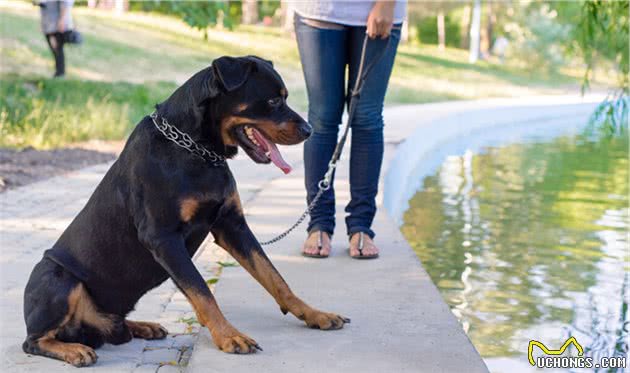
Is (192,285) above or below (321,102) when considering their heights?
below

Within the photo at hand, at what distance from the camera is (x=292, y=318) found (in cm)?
425

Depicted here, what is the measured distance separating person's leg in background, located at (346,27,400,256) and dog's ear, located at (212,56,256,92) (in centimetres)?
147

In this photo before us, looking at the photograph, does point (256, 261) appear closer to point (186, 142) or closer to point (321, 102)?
point (186, 142)

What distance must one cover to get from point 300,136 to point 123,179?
2.37ft

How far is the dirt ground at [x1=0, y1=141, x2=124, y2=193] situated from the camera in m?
9.24

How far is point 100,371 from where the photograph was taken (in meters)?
3.71

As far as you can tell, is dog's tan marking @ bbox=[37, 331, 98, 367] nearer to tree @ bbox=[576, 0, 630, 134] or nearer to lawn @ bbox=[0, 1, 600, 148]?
tree @ bbox=[576, 0, 630, 134]

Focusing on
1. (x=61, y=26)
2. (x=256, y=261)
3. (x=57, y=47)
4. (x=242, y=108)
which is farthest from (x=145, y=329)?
(x=57, y=47)

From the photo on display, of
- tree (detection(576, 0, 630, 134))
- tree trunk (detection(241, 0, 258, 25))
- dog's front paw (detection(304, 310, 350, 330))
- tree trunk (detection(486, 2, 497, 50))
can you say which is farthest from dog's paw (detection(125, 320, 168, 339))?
tree trunk (detection(486, 2, 497, 50))

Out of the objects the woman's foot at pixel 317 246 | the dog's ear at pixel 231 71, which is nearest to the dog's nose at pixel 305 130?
the dog's ear at pixel 231 71

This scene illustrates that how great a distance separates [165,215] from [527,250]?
13.5 ft

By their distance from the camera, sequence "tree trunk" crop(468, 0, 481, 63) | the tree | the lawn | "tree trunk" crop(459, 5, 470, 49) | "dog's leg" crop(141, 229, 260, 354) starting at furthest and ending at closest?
"tree trunk" crop(459, 5, 470, 49), "tree trunk" crop(468, 0, 481, 63), the lawn, the tree, "dog's leg" crop(141, 229, 260, 354)

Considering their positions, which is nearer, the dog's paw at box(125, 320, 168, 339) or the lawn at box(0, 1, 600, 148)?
the dog's paw at box(125, 320, 168, 339)

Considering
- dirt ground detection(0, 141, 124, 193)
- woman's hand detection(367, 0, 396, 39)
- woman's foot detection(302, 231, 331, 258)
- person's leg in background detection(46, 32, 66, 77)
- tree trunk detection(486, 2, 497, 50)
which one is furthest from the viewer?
tree trunk detection(486, 2, 497, 50)
